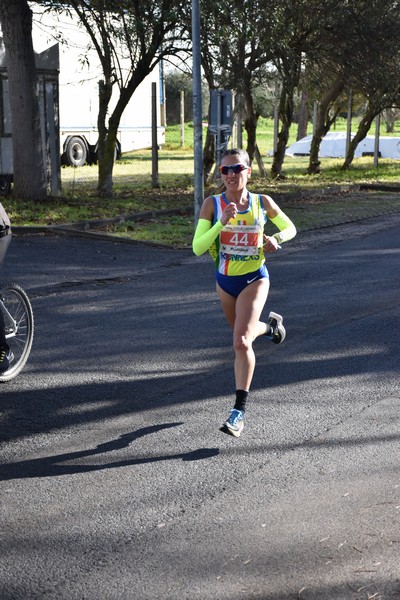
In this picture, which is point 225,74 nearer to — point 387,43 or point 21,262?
point 387,43

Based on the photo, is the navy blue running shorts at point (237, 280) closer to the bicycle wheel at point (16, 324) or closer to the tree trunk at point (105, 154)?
the bicycle wheel at point (16, 324)

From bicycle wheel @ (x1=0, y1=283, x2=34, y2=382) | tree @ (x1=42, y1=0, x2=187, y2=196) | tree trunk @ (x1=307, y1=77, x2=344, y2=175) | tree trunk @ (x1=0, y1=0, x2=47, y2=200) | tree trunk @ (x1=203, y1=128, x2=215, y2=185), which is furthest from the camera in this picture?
tree trunk @ (x1=307, y1=77, x2=344, y2=175)

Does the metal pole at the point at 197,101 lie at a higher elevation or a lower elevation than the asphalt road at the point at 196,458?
higher

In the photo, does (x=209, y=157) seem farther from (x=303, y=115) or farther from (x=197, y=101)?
(x=303, y=115)

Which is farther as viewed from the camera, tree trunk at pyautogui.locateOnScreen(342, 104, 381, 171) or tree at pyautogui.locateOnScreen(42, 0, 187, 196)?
tree trunk at pyautogui.locateOnScreen(342, 104, 381, 171)

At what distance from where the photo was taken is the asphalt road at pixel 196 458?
408 centimetres

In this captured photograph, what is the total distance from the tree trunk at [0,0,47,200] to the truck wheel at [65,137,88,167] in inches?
586

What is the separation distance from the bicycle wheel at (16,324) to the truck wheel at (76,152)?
1088 inches

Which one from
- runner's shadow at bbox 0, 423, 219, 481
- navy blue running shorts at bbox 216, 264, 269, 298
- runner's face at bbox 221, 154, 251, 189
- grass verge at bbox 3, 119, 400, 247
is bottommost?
grass verge at bbox 3, 119, 400, 247

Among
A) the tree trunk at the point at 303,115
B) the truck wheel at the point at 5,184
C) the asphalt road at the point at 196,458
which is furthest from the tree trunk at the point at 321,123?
the asphalt road at the point at 196,458

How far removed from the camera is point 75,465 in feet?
17.9

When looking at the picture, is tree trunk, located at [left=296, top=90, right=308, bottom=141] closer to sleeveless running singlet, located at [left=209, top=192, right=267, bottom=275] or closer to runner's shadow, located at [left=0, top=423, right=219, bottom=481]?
sleeveless running singlet, located at [left=209, top=192, right=267, bottom=275]

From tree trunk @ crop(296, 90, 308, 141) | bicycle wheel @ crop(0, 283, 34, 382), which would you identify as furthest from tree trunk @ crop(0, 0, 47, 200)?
tree trunk @ crop(296, 90, 308, 141)

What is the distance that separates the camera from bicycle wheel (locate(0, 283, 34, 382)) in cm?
715
